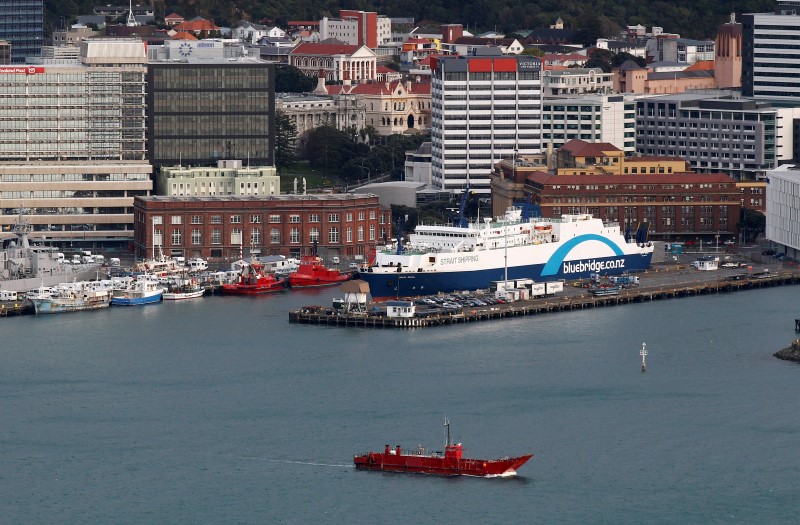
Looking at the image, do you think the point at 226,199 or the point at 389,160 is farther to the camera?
the point at 389,160

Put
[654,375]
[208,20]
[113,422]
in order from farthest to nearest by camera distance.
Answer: [208,20] < [654,375] < [113,422]

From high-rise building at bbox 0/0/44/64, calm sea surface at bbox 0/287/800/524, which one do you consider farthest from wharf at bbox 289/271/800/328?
high-rise building at bbox 0/0/44/64

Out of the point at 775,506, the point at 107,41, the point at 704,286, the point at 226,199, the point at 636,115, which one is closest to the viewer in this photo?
the point at 775,506

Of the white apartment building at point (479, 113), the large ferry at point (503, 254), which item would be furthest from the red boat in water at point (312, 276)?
the white apartment building at point (479, 113)

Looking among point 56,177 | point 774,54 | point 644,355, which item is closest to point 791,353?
point 644,355

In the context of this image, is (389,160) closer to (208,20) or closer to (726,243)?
(726,243)

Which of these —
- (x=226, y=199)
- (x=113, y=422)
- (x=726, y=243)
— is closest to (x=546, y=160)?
(x=726, y=243)

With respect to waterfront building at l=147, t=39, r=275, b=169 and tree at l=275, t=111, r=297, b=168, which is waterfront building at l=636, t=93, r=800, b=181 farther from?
waterfront building at l=147, t=39, r=275, b=169

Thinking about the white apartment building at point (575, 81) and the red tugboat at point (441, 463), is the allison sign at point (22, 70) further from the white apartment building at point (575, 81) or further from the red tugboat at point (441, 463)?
the red tugboat at point (441, 463)
